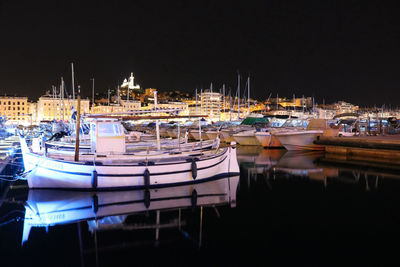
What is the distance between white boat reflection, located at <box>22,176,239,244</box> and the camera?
31.2 feet

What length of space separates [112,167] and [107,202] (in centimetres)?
164

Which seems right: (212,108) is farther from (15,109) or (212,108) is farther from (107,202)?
(107,202)

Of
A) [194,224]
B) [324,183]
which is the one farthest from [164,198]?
[324,183]

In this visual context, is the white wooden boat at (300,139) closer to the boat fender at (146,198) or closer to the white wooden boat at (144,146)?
the white wooden boat at (144,146)

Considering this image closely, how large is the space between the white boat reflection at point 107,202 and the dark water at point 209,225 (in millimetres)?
34

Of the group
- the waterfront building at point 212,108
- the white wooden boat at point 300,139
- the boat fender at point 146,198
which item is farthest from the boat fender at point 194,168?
the waterfront building at point 212,108

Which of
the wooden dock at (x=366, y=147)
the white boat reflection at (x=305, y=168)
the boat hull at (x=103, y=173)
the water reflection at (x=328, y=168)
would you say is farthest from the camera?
the wooden dock at (x=366, y=147)

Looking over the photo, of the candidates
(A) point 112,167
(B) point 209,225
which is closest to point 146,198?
(A) point 112,167

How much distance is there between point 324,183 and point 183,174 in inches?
270

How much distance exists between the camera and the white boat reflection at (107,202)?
9508 mm

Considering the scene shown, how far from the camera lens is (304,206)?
11188 mm

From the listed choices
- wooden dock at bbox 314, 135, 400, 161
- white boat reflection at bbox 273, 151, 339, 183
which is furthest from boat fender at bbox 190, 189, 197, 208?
wooden dock at bbox 314, 135, 400, 161

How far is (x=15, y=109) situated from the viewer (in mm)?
114750

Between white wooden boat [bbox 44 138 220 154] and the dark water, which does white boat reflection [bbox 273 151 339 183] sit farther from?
white wooden boat [bbox 44 138 220 154]
